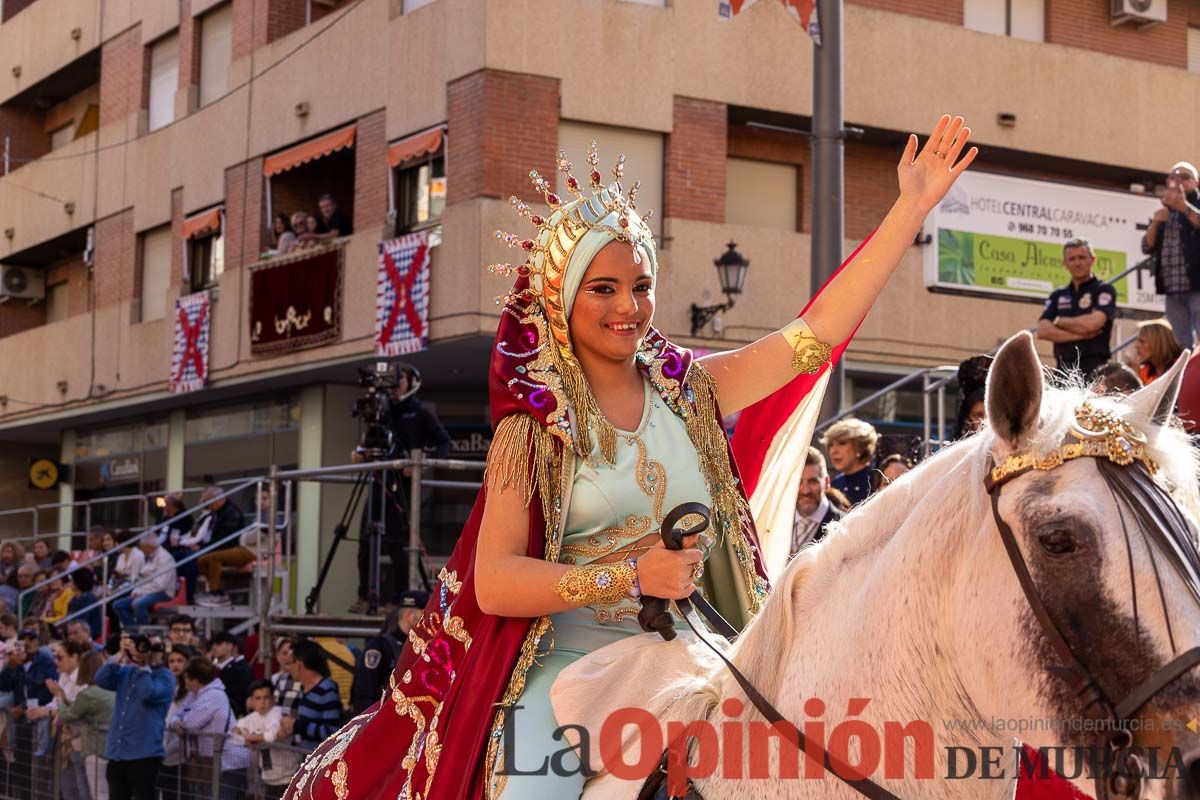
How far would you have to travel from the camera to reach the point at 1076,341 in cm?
1016

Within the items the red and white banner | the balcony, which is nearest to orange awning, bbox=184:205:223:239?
the balcony

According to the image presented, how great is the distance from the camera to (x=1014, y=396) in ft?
7.75

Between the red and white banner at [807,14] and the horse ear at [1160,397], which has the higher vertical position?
the red and white banner at [807,14]

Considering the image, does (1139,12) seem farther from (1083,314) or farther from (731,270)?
(1083,314)

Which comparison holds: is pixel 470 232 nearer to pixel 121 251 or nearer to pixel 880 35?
pixel 880 35

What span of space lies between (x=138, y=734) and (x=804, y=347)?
8.22m

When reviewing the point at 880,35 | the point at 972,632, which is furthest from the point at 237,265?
the point at 972,632

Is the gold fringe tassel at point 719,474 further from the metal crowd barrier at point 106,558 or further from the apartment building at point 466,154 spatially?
the apartment building at point 466,154

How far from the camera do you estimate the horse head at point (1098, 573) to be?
6.95ft

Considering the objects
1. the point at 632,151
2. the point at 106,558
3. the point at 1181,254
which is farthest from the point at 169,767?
the point at 632,151

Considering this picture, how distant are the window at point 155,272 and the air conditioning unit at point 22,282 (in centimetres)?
667

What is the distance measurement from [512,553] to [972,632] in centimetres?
111

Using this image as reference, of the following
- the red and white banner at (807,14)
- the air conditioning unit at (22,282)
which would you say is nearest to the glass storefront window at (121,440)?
the air conditioning unit at (22,282)

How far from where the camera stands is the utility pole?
937cm
